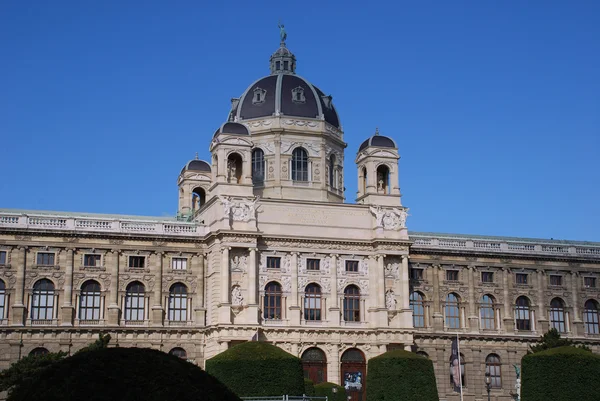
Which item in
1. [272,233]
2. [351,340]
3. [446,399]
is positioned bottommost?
[446,399]

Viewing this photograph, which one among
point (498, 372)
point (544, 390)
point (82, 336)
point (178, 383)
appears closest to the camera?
point (178, 383)

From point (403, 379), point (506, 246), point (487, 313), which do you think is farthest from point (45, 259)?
point (506, 246)

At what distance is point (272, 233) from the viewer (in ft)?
224

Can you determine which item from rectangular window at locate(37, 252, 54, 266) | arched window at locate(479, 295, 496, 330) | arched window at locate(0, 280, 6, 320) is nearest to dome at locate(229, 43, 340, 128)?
arched window at locate(479, 295, 496, 330)

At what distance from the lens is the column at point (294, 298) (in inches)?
2653

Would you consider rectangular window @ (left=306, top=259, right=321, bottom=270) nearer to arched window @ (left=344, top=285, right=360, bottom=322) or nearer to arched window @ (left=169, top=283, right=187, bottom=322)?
arched window @ (left=344, top=285, right=360, bottom=322)

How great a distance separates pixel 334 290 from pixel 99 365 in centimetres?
4884

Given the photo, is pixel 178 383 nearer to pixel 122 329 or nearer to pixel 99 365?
pixel 99 365

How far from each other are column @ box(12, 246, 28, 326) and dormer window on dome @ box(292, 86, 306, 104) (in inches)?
1031

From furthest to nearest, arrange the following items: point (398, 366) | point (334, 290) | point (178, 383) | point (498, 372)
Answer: point (498, 372) → point (334, 290) → point (398, 366) → point (178, 383)

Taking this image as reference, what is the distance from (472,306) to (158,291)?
25967mm

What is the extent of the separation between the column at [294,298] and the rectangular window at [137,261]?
11.2 meters

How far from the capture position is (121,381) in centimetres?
2041

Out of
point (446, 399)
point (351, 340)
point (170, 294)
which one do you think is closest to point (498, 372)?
point (446, 399)
